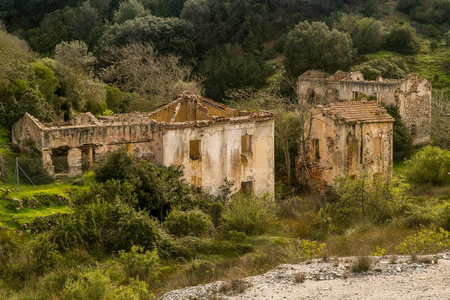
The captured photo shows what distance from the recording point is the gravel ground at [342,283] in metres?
12.8

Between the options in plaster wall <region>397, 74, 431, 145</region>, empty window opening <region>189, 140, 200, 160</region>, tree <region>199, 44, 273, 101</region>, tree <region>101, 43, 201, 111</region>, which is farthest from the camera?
tree <region>199, 44, 273, 101</region>

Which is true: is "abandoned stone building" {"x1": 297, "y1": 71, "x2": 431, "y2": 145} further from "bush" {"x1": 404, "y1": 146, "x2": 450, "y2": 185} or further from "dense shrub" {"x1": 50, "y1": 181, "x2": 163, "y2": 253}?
"dense shrub" {"x1": 50, "y1": 181, "x2": 163, "y2": 253}

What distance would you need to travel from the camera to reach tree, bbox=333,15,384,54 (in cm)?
5253

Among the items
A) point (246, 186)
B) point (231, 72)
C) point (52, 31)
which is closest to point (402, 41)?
point (231, 72)

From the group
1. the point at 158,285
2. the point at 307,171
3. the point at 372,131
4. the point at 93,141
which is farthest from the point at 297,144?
the point at 158,285

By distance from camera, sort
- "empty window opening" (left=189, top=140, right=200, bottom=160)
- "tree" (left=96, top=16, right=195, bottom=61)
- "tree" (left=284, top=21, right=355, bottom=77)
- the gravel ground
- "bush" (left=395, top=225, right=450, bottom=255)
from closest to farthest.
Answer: the gravel ground < "bush" (left=395, top=225, right=450, bottom=255) < "empty window opening" (left=189, top=140, right=200, bottom=160) < "tree" (left=284, top=21, right=355, bottom=77) < "tree" (left=96, top=16, right=195, bottom=61)

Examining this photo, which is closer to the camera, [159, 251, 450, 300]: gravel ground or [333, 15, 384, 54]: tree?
→ [159, 251, 450, 300]: gravel ground

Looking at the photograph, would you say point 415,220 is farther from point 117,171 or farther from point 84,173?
point 84,173

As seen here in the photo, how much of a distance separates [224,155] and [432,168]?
10770 mm

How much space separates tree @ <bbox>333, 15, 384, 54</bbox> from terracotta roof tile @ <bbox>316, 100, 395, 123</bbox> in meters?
26.3

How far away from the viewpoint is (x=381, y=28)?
175 ft

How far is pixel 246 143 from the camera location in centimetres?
2523

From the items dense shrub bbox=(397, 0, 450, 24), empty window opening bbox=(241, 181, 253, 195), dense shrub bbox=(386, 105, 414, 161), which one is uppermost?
dense shrub bbox=(397, 0, 450, 24)

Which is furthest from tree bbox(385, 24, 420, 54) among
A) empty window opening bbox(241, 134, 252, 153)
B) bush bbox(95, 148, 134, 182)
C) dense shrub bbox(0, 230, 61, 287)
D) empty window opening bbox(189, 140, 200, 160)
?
dense shrub bbox(0, 230, 61, 287)
